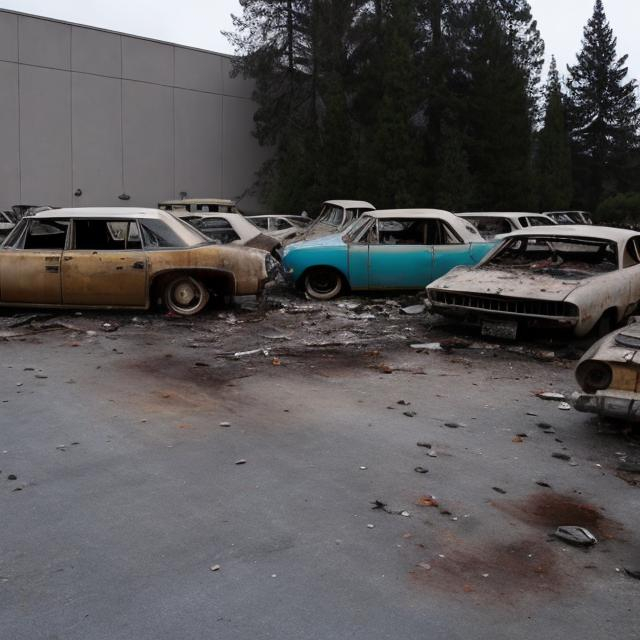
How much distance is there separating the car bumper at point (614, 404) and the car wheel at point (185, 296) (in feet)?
19.8

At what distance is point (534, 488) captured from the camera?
4.51 metres

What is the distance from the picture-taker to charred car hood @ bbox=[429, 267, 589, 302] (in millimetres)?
8250

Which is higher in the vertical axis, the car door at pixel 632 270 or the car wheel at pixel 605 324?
the car door at pixel 632 270

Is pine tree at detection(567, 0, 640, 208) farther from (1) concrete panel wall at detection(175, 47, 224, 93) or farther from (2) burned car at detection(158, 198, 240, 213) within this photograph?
(2) burned car at detection(158, 198, 240, 213)

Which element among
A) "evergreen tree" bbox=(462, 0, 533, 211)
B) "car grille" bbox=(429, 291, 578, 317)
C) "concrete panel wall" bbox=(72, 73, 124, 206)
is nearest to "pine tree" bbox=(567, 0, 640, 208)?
"evergreen tree" bbox=(462, 0, 533, 211)

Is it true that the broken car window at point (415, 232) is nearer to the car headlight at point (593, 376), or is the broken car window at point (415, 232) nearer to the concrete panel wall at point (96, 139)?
the car headlight at point (593, 376)

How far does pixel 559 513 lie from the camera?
4.15 metres

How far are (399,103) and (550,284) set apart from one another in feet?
68.8

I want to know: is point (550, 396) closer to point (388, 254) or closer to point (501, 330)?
point (501, 330)

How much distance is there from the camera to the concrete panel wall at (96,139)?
1339 inches

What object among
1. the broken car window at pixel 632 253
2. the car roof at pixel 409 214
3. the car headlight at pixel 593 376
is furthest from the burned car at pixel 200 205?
the car headlight at pixel 593 376

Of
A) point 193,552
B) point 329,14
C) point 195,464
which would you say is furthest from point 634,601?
point 329,14

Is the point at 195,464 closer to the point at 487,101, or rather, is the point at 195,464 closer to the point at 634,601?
the point at 634,601

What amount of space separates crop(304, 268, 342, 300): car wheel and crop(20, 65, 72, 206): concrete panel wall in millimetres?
24544
